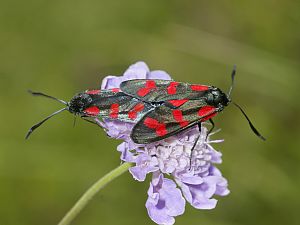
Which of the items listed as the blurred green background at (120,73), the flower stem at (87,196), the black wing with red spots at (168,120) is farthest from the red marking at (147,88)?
the blurred green background at (120,73)

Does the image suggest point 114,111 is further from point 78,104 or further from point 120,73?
point 120,73

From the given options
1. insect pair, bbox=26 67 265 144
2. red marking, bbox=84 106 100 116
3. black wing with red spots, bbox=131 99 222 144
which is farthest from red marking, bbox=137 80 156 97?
red marking, bbox=84 106 100 116

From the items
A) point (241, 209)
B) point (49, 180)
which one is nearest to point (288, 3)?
point (241, 209)

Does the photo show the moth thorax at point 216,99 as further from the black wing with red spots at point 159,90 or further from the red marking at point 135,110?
the red marking at point 135,110

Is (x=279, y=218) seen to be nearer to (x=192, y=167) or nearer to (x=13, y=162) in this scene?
(x=192, y=167)

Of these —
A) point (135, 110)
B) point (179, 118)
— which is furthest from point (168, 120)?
point (135, 110)
